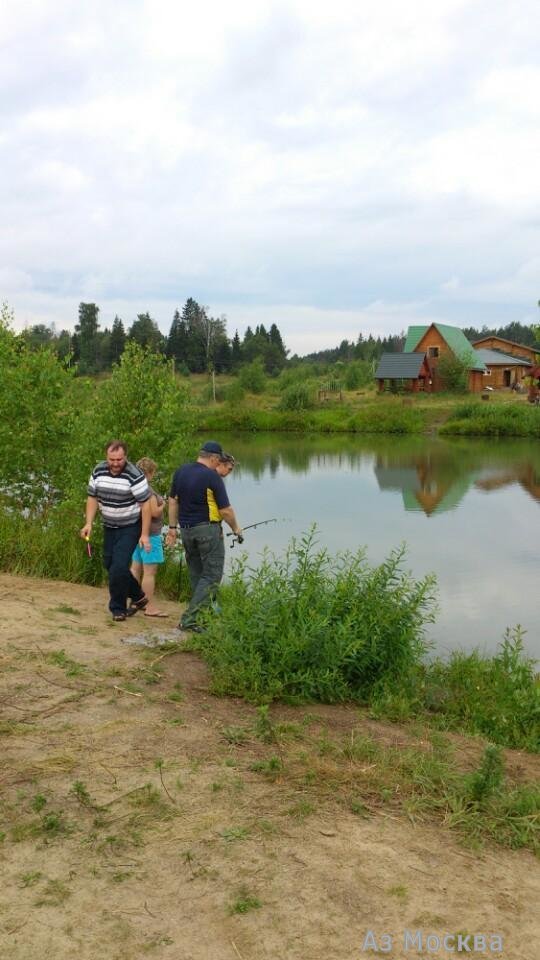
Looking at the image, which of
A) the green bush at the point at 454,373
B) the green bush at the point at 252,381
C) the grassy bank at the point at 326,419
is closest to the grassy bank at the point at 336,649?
the grassy bank at the point at 326,419

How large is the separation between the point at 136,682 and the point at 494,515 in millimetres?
16611

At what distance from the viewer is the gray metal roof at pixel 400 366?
2181 inches

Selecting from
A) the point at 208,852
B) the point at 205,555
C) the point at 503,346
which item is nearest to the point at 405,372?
the point at 503,346

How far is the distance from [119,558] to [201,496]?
97cm

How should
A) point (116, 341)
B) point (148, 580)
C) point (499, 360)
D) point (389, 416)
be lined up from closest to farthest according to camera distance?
point (148, 580) < point (389, 416) < point (499, 360) < point (116, 341)

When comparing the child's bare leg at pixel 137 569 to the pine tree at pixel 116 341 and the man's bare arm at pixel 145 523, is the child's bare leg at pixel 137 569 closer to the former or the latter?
the man's bare arm at pixel 145 523

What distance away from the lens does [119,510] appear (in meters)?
7.07

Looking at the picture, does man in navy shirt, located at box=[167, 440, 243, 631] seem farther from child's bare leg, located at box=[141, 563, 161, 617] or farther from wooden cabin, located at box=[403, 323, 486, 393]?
wooden cabin, located at box=[403, 323, 486, 393]

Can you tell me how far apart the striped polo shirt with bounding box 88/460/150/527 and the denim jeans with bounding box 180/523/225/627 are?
486 millimetres

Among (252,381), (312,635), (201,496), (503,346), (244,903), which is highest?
(503,346)

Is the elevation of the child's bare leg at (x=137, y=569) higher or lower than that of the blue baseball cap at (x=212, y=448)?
lower

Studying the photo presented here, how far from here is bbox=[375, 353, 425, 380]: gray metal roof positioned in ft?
182

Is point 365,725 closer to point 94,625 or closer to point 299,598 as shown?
point 299,598

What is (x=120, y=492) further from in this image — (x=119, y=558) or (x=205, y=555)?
(x=205, y=555)
